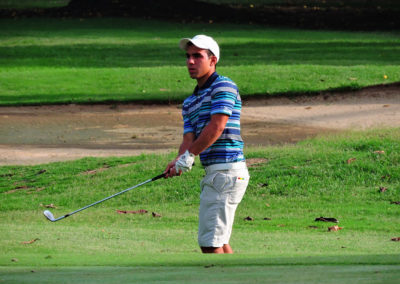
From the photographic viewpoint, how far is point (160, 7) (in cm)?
4106

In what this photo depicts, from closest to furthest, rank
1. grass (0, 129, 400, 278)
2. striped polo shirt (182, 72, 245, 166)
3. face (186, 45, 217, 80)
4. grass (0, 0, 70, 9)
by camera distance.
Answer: grass (0, 129, 400, 278) < striped polo shirt (182, 72, 245, 166) < face (186, 45, 217, 80) < grass (0, 0, 70, 9)

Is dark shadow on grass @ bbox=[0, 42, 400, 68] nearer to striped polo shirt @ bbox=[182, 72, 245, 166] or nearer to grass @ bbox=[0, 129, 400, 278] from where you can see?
grass @ bbox=[0, 129, 400, 278]

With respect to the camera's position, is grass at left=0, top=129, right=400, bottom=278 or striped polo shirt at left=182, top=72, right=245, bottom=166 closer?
grass at left=0, top=129, right=400, bottom=278

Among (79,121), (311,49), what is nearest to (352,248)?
(79,121)

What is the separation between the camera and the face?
6.21 meters

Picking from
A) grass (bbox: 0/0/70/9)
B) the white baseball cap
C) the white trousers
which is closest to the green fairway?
the white trousers

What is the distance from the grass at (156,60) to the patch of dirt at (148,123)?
0.56 m

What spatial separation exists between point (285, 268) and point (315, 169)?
7039 mm

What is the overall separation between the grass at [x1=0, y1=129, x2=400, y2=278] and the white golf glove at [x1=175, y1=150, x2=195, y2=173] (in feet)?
2.02

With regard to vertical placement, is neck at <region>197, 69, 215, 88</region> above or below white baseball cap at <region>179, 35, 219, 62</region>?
below

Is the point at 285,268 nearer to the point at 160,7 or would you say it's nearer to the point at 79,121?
the point at 79,121

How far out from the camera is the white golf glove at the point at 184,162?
6113mm

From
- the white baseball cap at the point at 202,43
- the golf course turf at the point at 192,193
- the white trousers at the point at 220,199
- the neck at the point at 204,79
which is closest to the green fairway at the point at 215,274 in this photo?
the golf course turf at the point at 192,193

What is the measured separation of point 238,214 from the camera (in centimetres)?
1053
